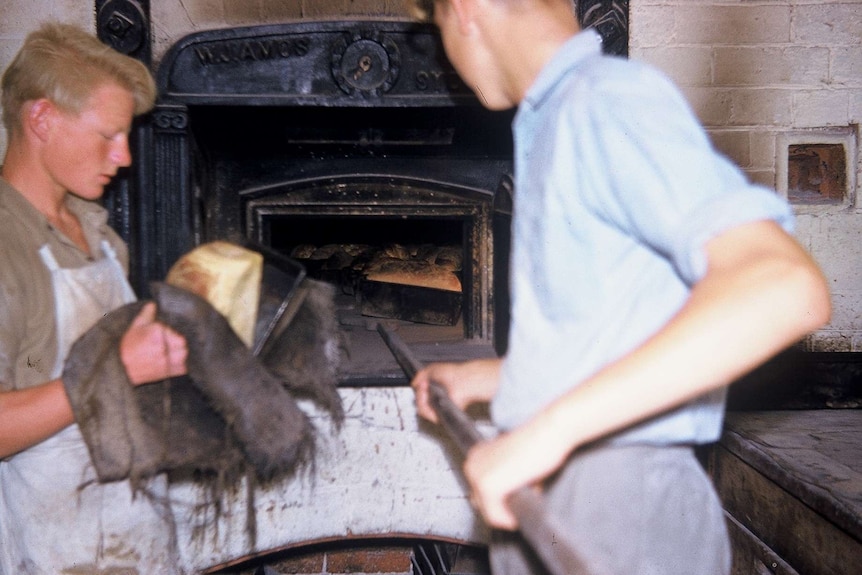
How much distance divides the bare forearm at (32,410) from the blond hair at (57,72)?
55cm

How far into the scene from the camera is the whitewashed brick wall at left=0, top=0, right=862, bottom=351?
2.12m

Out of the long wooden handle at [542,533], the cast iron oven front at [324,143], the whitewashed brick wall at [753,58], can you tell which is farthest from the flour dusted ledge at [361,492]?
the long wooden handle at [542,533]

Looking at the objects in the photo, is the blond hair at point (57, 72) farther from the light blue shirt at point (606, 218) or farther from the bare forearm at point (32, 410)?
the light blue shirt at point (606, 218)

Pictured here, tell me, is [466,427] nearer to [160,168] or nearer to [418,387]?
[418,387]

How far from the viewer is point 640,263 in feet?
2.62

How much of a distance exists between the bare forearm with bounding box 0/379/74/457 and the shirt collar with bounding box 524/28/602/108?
1.01m

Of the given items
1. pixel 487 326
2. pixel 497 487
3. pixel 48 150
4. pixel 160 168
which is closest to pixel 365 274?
pixel 487 326

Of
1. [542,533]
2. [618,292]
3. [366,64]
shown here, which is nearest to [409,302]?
[366,64]

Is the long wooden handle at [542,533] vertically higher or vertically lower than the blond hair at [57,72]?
lower

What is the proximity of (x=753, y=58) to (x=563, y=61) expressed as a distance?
1.59 meters

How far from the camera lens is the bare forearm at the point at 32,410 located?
130 cm

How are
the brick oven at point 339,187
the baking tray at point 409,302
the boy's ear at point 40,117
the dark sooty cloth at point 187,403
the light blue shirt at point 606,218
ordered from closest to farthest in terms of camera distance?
1. the light blue shirt at point 606,218
2. the dark sooty cloth at point 187,403
3. the boy's ear at point 40,117
4. the brick oven at point 339,187
5. the baking tray at point 409,302

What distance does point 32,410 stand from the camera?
51.4 inches

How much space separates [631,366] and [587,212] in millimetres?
207
